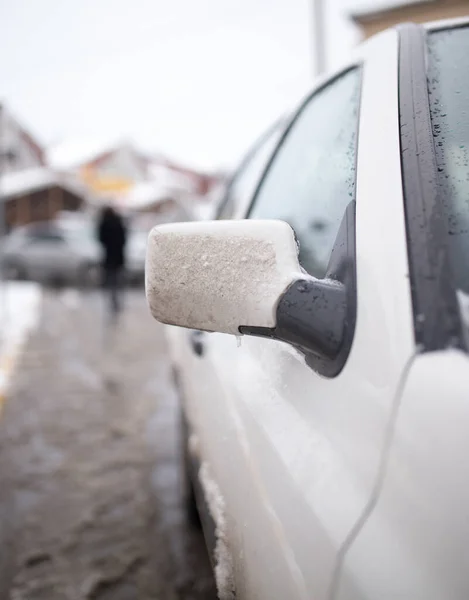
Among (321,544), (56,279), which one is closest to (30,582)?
(321,544)

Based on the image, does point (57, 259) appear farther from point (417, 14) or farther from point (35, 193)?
point (35, 193)

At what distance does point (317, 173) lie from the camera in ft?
4.29

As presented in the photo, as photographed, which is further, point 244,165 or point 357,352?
point 244,165

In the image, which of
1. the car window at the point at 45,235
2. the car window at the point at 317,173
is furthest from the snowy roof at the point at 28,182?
the car window at the point at 317,173

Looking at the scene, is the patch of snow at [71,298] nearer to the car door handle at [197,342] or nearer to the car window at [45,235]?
the car window at [45,235]

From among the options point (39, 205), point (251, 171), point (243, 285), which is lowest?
point (39, 205)

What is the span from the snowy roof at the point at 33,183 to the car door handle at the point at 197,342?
2052 cm

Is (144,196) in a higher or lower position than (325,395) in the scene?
lower

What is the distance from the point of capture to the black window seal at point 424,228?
2.42 feet

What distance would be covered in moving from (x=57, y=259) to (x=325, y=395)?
1215cm

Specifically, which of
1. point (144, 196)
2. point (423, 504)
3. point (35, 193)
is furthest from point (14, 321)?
point (144, 196)

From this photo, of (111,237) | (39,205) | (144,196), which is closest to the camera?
(111,237)

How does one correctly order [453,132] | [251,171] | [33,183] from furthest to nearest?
[33,183], [251,171], [453,132]

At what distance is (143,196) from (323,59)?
20259 millimetres
